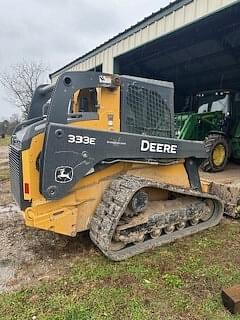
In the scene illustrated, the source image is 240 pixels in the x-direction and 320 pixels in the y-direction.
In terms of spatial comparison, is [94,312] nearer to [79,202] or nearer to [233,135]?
[79,202]

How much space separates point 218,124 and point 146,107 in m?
4.21

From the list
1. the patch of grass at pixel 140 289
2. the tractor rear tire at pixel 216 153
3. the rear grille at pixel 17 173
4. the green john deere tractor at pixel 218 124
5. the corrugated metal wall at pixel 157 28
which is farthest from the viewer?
the green john deere tractor at pixel 218 124

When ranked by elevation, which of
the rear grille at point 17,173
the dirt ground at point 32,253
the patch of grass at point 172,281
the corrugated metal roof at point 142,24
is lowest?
the dirt ground at point 32,253

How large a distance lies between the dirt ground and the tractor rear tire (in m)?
3.30

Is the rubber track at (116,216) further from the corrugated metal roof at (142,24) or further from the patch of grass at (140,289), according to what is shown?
the corrugated metal roof at (142,24)

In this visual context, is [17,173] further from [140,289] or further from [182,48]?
[182,48]

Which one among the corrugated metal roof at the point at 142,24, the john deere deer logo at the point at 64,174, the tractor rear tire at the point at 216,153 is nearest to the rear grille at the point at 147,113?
the john deere deer logo at the point at 64,174

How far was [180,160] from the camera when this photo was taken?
466 cm

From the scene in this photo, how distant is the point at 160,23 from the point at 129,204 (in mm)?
4503

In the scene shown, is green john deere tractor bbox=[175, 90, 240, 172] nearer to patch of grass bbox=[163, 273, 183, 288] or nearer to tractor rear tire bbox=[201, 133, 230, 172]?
tractor rear tire bbox=[201, 133, 230, 172]

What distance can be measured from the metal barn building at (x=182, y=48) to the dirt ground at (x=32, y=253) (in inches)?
176

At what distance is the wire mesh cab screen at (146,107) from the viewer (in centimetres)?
409

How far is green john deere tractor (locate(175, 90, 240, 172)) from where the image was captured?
7094mm

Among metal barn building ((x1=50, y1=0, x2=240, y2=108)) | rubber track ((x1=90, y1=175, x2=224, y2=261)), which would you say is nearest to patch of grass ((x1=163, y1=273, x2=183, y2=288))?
rubber track ((x1=90, y1=175, x2=224, y2=261))
